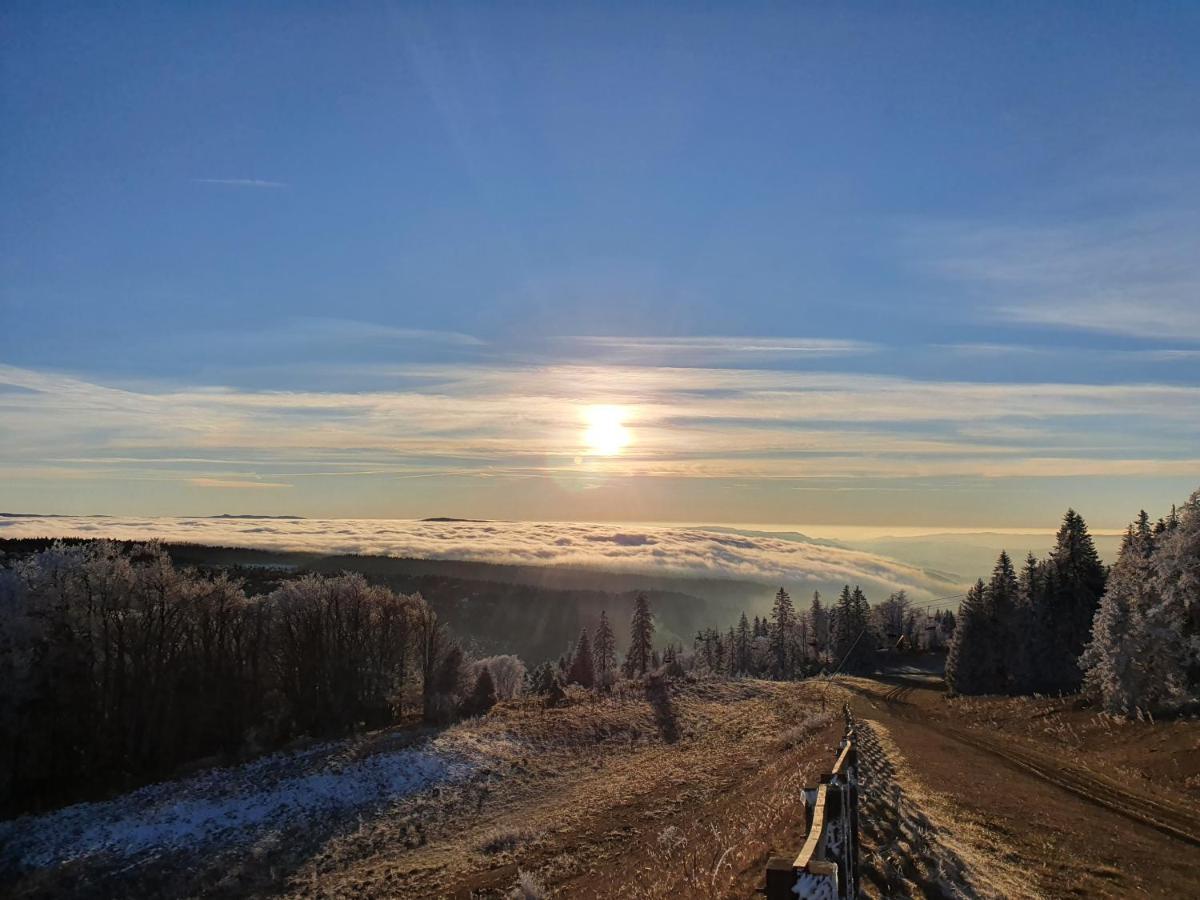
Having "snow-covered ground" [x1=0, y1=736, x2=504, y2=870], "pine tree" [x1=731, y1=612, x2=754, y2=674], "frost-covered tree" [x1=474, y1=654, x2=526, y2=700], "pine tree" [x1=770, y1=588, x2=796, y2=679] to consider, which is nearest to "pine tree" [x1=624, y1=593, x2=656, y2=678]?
"pine tree" [x1=770, y1=588, x2=796, y2=679]

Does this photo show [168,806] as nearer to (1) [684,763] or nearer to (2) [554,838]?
(2) [554,838]

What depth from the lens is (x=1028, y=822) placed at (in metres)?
18.3

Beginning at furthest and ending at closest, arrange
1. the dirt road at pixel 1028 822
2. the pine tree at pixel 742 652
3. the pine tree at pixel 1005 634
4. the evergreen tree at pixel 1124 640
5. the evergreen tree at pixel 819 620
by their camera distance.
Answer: the evergreen tree at pixel 819 620, the pine tree at pixel 742 652, the pine tree at pixel 1005 634, the evergreen tree at pixel 1124 640, the dirt road at pixel 1028 822

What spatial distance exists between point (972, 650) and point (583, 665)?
58008 mm

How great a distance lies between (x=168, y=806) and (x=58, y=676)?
17.9 m

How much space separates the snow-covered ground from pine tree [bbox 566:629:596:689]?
6748 centimetres

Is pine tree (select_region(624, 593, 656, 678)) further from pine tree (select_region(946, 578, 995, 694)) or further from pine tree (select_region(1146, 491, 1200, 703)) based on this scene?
pine tree (select_region(1146, 491, 1200, 703))

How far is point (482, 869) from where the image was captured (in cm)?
2509

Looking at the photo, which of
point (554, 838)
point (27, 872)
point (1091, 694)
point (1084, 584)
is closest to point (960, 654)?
point (1084, 584)

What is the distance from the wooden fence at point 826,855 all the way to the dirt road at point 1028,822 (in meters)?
2.58

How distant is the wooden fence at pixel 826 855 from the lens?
5.11 metres

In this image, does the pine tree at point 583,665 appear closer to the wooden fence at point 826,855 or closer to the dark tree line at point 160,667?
the dark tree line at point 160,667

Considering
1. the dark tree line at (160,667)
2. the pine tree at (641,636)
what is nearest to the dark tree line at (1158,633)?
the dark tree line at (160,667)

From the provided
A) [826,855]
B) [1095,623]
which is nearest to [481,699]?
[1095,623]
